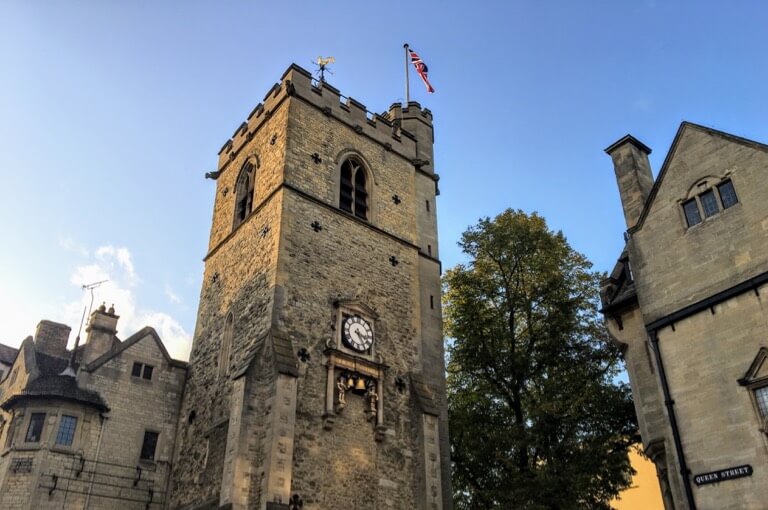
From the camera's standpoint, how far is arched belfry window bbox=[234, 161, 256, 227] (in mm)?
22320

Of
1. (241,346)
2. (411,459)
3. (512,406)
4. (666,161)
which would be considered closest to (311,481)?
(411,459)

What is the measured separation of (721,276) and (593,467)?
→ 6.35m

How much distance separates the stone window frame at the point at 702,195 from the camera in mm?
14961

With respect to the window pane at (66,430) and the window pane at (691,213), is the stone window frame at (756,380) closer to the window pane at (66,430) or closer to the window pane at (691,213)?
the window pane at (691,213)

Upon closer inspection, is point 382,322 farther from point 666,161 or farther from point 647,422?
point 666,161

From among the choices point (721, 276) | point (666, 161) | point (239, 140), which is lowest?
point (721, 276)

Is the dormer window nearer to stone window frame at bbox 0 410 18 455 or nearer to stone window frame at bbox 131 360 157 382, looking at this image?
stone window frame at bbox 131 360 157 382

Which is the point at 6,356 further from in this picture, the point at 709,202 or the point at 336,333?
the point at 709,202

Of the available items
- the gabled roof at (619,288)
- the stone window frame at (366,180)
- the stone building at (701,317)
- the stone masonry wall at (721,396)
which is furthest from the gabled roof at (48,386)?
the stone masonry wall at (721,396)

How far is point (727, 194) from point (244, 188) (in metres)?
15.2

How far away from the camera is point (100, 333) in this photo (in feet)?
68.0

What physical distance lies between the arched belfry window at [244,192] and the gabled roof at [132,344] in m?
4.50

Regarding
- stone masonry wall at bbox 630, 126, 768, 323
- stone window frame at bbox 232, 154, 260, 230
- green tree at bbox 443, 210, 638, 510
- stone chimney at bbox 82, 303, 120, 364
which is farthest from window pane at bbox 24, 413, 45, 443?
stone masonry wall at bbox 630, 126, 768, 323

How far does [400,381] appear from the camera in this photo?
1902cm
